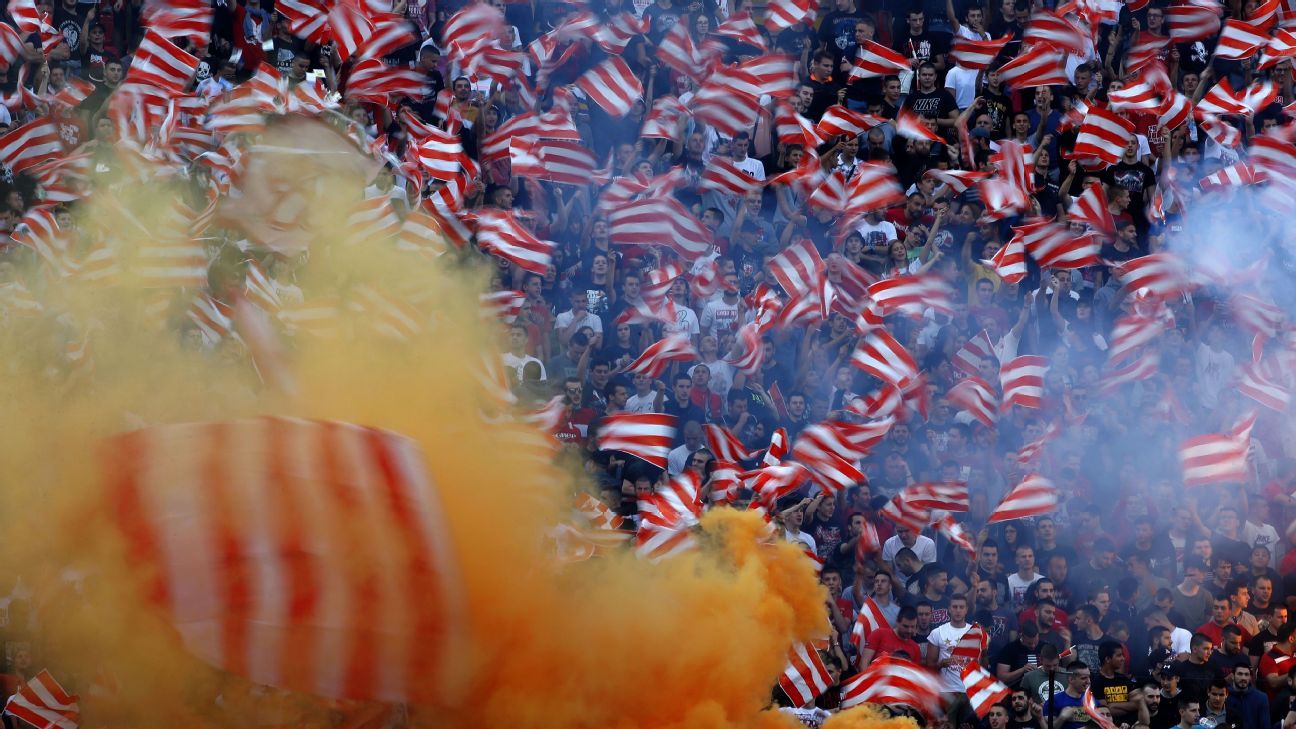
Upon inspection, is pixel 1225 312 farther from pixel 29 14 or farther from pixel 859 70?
→ pixel 29 14

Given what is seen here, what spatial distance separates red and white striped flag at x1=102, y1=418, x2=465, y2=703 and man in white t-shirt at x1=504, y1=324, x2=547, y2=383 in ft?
17.3

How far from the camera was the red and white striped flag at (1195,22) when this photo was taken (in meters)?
18.1

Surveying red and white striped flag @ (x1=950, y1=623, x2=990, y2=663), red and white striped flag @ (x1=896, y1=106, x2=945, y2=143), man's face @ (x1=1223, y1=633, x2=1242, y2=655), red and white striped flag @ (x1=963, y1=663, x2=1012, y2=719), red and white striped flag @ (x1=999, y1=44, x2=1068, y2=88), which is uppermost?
red and white striped flag @ (x1=999, y1=44, x2=1068, y2=88)

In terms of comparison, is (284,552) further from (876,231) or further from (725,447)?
(876,231)

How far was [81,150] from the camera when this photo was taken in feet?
51.8

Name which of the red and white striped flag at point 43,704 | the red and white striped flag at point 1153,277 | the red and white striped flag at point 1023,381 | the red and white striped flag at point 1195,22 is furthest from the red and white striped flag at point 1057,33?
the red and white striped flag at point 43,704

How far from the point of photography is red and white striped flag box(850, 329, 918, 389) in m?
14.9

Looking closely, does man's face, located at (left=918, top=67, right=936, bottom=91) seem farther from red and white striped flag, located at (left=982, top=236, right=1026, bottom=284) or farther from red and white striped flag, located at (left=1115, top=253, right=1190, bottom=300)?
red and white striped flag, located at (left=1115, top=253, right=1190, bottom=300)

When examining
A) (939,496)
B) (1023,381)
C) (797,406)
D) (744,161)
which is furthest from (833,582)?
(744,161)

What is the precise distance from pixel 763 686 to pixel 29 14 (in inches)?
428

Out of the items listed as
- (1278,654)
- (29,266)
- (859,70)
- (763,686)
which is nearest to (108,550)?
(763,686)

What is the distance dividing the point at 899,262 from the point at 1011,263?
1090 millimetres

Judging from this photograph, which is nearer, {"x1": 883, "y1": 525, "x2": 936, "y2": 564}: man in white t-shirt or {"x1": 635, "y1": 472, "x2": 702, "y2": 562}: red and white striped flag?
{"x1": 635, "y1": 472, "x2": 702, "y2": 562}: red and white striped flag

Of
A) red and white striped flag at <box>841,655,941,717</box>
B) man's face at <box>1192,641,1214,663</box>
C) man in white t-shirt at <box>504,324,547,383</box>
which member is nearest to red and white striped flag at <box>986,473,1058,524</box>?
man's face at <box>1192,641,1214,663</box>
